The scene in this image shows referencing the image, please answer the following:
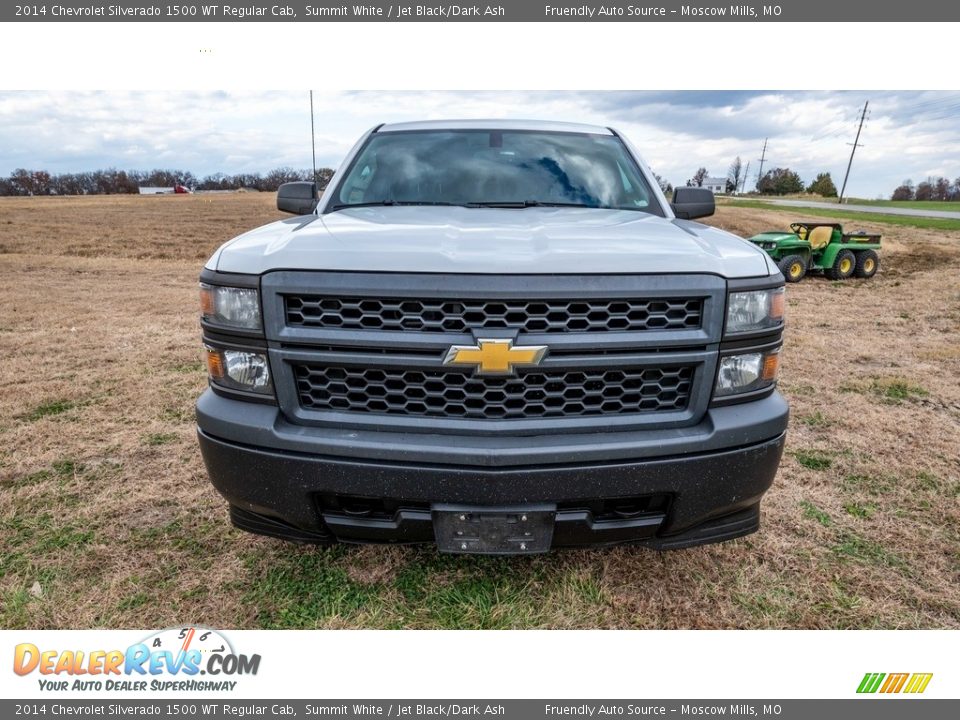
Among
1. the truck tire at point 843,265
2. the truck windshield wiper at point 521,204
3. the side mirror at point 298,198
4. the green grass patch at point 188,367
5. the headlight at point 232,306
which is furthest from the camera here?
the truck tire at point 843,265

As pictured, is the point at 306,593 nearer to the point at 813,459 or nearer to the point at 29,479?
the point at 29,479

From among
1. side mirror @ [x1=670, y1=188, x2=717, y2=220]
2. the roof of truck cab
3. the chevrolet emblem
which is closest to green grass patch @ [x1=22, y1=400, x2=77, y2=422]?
the roof of truck cab

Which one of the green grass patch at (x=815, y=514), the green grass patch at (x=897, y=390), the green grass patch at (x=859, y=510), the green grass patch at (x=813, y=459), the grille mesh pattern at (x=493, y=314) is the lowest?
the green grass patch at (x=897, y=390)

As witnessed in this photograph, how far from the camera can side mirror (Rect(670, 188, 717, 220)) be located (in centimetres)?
355

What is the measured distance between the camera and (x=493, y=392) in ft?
6.80

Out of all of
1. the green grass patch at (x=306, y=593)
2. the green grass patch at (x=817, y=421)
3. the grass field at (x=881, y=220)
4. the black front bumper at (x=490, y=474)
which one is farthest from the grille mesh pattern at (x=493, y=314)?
the grass field at (x=881, y=220)

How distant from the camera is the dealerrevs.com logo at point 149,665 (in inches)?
85.0

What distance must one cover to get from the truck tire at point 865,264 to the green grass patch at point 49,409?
14.0 metres

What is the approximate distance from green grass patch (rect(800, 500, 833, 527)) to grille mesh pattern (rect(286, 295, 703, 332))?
5.63ft

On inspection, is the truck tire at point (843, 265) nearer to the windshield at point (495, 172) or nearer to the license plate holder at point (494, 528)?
the windshield at point (495, 172)

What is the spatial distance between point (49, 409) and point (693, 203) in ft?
15.8

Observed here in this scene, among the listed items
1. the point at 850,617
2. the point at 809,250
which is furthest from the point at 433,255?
the point at 809,250

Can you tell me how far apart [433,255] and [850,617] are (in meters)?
2.22

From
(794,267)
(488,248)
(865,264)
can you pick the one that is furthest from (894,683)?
(865,264)
